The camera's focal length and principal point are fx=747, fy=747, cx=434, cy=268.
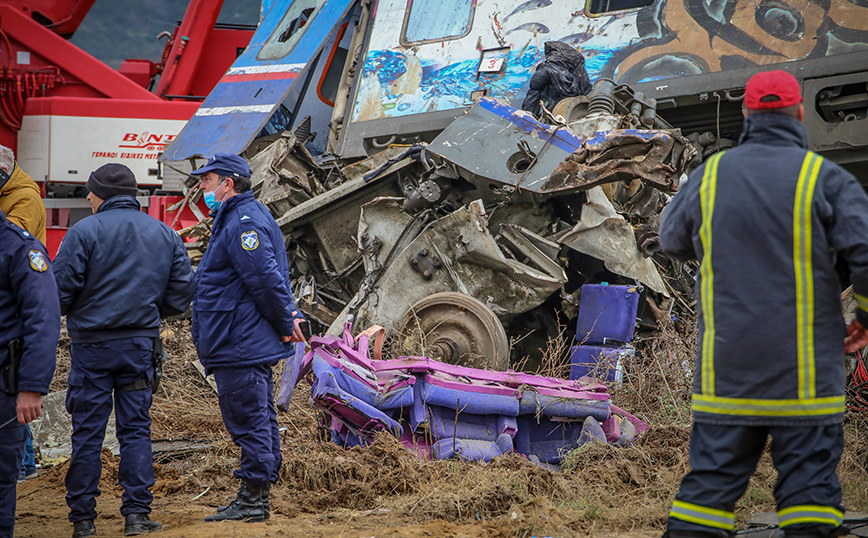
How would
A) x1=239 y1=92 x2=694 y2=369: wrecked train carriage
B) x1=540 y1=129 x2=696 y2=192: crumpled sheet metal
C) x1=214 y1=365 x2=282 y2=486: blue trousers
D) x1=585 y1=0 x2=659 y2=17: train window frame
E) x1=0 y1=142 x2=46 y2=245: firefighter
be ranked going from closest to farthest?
x1=214 y1=365 x2=282 y2=486: blue trousers < x1=0 y1=142 x2=46 y2=245: firefighter < x1=540 y1=129 x2=696 y2=192: crumpled sheet metal < x1=239 y1=92 x2=694 y2=369: wrecked train carriage < x1=585 y1=0 x2=659 y2=17: train window frame

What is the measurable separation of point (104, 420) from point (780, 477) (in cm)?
260

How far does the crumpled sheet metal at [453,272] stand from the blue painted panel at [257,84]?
3.63 m

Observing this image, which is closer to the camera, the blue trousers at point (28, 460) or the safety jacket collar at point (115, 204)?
the safety jacket collar at point (115, 204)

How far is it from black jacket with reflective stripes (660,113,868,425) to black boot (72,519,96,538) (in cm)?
242

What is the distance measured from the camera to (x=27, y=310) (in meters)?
2.54

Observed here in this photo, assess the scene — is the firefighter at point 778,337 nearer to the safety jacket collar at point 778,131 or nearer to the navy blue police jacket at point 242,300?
the safety jacket collar at point 778,131

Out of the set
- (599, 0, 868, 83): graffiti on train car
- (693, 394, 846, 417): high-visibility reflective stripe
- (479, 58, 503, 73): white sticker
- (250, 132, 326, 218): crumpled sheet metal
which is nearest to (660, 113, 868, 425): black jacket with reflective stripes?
(693, 394, 846, 417): high-visibility reflective stripe

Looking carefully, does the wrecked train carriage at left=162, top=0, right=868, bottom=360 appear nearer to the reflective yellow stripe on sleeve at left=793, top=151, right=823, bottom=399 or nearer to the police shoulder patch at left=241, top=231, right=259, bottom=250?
the police shoulder patch at left=241, top=231, right=259, bottom=250

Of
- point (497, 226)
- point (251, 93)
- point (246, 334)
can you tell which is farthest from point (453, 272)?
point (251, 93)

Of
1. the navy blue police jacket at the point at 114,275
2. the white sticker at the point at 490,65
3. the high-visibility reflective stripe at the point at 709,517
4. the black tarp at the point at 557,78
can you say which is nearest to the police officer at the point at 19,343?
the navy blue police jacket at the point at 114,275

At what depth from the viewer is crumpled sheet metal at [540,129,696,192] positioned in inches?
203

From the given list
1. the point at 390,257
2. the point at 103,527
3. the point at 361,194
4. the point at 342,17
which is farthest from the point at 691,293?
the point at 342,17

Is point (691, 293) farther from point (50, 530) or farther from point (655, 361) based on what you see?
point (50, 530)

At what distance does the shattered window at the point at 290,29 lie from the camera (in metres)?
10.1
